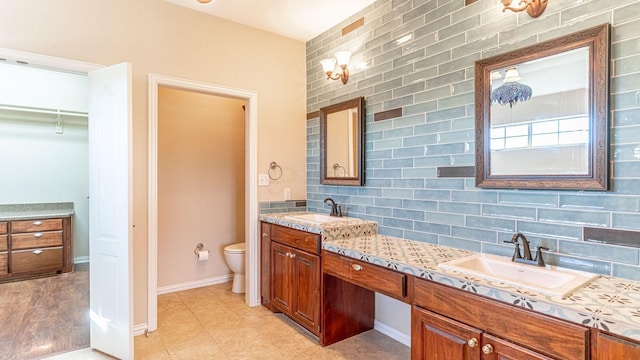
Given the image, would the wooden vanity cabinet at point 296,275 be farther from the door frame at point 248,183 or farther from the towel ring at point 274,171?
the towel ring at point 274,171

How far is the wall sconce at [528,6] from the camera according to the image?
167cm

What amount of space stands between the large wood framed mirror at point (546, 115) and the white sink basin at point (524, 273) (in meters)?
0.40

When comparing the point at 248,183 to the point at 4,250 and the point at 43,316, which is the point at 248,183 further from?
the point at 4,250

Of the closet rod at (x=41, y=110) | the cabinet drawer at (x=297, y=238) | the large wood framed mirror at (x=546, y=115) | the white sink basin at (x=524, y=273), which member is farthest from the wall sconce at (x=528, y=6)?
the closet rod at (x=41, y=110)

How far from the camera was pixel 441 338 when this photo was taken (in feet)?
5.05

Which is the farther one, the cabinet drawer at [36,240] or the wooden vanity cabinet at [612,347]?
the cabinet drawer at [36,240]

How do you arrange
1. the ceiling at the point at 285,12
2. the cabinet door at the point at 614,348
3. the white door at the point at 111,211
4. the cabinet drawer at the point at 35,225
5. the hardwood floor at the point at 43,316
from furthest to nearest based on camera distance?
the cabinet drawer at the point at 35,225
the ceiling at the point at 285,12
the hardwood floor at the point at 43,316
the white door at the point at 111,211
the cabinet door at the point at 614,348

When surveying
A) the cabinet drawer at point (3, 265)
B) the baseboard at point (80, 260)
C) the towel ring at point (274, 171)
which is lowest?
the baseboard at point (80, 260)

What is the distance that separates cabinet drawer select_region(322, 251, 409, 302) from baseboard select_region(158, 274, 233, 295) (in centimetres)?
205

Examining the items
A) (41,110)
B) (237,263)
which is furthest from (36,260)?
(237,263)

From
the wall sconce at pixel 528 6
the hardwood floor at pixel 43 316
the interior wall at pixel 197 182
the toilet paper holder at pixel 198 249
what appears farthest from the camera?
the toilet paper holder at pixel 198 249

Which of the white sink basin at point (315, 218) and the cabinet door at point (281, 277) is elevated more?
the white sink basin at point (315, 218)

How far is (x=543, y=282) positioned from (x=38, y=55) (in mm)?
3387

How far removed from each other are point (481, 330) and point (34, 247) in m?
4.94
